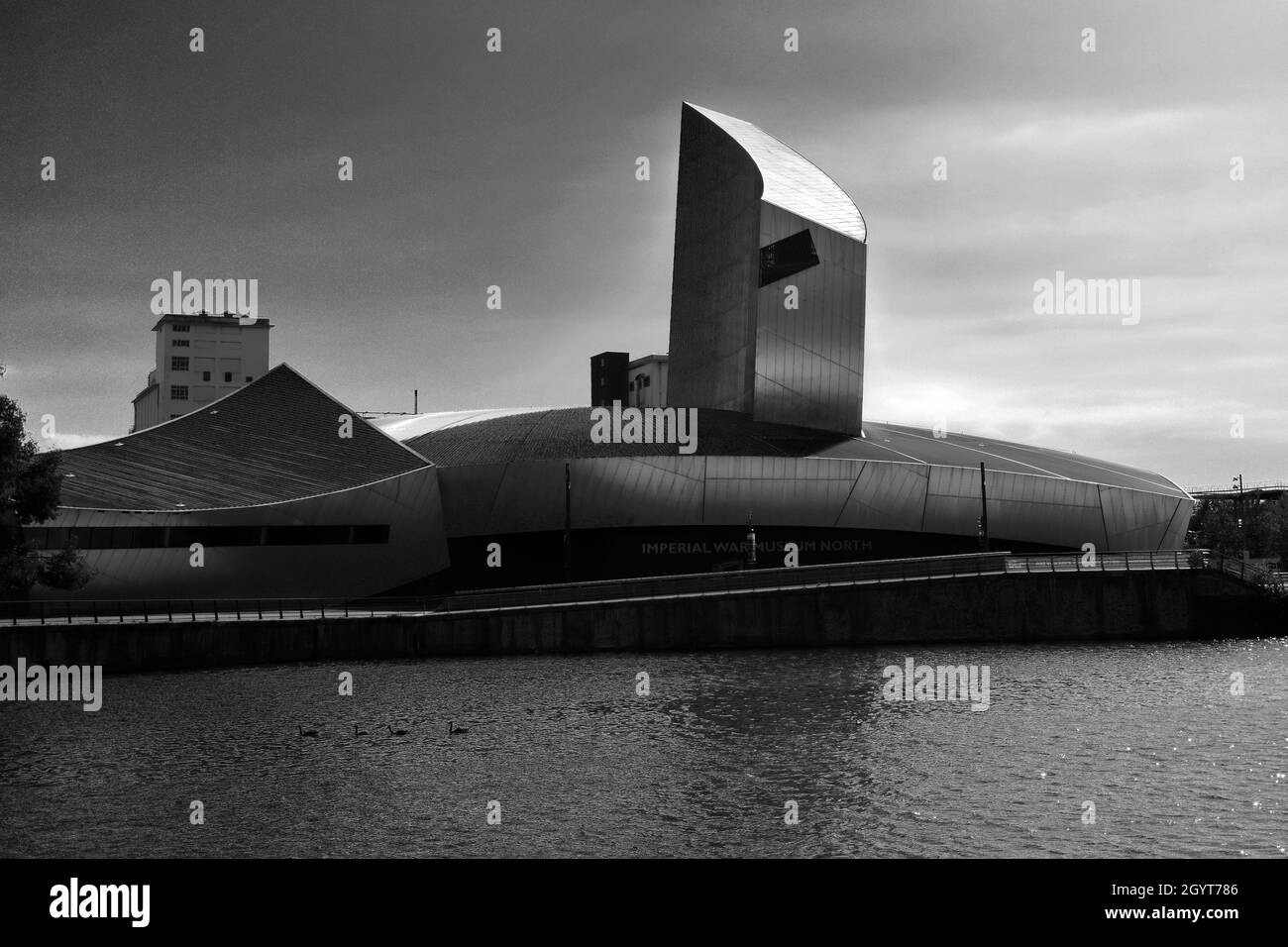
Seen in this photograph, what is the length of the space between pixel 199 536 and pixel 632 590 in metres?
17.5

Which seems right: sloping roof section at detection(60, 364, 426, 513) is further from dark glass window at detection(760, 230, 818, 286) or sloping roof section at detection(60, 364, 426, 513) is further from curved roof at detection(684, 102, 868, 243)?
curved roof at detection(684, 102, 868, 243)

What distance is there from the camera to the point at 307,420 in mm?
59875

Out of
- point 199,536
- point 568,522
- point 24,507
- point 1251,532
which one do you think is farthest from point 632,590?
point 1251,532

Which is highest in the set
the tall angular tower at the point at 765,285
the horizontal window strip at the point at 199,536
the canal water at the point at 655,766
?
the tall angular tower at the point at 765,285

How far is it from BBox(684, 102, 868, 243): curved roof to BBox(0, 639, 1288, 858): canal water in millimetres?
36846

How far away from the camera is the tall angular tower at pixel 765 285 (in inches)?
2697

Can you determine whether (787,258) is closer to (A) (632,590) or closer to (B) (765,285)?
(B) (765,285)

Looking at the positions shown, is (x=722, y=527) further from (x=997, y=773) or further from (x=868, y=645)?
(x=997, y=773)

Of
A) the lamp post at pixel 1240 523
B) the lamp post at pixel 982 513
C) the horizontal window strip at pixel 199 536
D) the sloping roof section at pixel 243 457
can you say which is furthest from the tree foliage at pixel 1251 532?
the horizontal window strip at pixel 199 536

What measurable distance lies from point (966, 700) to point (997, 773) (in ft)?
32.9

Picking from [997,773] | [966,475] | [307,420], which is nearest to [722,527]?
[966,475]

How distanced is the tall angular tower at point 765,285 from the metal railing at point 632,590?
1856 cm

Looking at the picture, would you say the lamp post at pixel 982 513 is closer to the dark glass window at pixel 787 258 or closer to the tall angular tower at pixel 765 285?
the tall angular tower at pixel 765 285

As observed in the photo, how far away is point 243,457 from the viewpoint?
184 ft
